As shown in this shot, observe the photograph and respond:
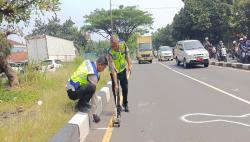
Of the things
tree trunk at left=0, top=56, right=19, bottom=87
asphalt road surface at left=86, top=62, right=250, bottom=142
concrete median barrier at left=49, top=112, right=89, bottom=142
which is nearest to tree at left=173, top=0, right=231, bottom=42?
tree trunk at left=0, top=56, right=19, bottom=87

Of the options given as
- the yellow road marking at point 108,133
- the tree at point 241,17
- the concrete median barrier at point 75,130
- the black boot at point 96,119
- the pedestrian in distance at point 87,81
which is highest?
the tree at point 241,17

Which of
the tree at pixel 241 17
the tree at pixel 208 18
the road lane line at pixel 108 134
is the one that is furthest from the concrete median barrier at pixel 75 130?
the tree at pixel 208 18

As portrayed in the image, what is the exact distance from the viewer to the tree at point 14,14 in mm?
16047

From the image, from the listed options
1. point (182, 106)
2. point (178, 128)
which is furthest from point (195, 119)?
point (182, 106)

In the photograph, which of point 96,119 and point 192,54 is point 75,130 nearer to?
point 96,119

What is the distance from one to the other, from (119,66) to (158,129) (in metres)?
2.58

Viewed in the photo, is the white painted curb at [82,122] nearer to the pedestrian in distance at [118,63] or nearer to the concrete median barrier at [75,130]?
the concrete median barrier at [75,130]

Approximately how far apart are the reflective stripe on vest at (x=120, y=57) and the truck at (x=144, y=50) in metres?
34.4

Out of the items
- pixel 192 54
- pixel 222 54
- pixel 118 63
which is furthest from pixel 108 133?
pixel 222 54

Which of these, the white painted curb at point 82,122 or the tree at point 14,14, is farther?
the tree at point 14,14

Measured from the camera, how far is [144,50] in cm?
4594

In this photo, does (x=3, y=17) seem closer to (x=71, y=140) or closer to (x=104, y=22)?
(x=71, y=140)

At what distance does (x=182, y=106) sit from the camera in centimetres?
1145

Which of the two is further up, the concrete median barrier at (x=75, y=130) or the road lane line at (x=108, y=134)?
the concrete median barrier at (x=75, y=130)
